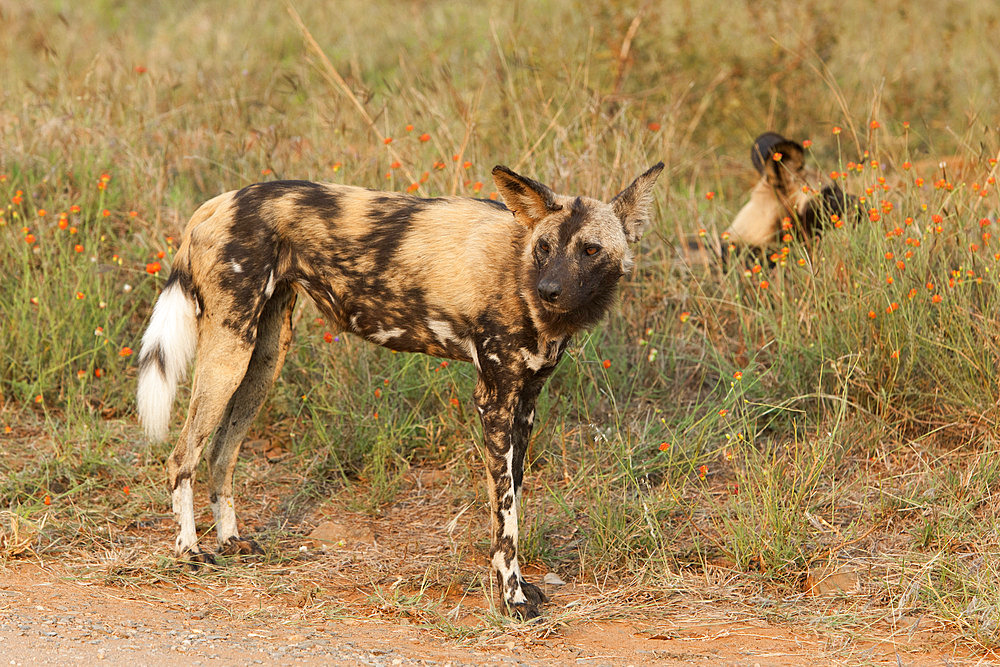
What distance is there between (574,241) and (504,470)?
781 millimetres

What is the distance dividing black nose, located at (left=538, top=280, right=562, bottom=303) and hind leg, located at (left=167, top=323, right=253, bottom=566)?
3.66ft

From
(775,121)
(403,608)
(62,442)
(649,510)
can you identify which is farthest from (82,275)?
(775,121)

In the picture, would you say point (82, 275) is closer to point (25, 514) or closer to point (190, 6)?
point (25, 514)

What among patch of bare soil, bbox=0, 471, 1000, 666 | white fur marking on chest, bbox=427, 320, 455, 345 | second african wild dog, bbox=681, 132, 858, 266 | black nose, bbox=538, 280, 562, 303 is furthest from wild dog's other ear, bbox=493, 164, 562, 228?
second african wild dog, bbox=681, 132, 858, 266

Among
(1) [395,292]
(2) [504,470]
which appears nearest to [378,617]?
(2) [504,470]

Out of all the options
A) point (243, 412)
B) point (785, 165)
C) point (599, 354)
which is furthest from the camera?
point (785, 165)

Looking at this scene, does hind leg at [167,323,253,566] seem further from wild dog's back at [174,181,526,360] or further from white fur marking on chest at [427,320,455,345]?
white fur marking on chest at [427,320,455,345]

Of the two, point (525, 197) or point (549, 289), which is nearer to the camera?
point (549, 289)

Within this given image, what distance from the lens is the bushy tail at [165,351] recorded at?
3.35 meters

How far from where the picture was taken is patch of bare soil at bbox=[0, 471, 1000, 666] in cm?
271

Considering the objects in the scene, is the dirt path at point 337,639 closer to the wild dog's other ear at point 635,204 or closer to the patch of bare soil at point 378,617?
the patch of bare soil at point 378,617

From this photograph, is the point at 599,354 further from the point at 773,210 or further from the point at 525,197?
the point at 525,197

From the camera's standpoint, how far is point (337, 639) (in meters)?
2.82

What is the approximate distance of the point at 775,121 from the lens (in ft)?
21.9
